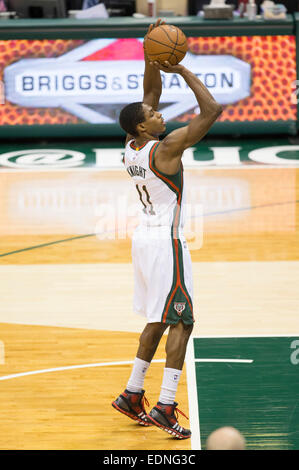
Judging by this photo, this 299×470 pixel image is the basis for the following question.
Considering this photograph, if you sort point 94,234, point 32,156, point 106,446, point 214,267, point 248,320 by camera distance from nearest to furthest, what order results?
point 106,446
point 248,320
point 214,267
point 94,234
point 32,156

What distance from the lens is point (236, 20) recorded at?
1177 centimetres

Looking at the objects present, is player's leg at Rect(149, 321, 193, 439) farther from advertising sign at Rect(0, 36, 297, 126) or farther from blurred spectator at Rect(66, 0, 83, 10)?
blurred spectator at Rect(66, 0, 83, 10)

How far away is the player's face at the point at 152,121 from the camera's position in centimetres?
468

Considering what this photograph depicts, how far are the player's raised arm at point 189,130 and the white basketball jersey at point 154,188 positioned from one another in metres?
0.06

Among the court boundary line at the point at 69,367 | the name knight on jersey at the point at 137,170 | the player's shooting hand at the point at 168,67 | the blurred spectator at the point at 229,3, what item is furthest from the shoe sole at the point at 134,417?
the blurred spectator at the point at 229,3

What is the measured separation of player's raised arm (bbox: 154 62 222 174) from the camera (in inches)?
175

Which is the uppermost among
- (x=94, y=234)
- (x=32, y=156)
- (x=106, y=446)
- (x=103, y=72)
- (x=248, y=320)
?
(x=103, y=72)

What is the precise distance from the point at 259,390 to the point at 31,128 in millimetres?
7616

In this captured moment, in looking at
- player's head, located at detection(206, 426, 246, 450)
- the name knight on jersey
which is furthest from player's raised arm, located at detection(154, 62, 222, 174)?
player's head, located at detection(206, 426, 246, 450)

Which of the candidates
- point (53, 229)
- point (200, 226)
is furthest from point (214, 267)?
point (53, 229)

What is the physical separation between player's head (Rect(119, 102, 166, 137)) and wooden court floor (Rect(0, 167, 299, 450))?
162 centimetres

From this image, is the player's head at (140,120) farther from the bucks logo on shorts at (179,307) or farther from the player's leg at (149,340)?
the player's leg at (149,340)

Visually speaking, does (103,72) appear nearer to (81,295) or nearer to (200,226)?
(200,226)

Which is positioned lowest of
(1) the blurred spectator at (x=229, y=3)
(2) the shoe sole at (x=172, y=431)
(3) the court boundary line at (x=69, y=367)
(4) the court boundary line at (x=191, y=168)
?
(2) the shoe sole at (x=172, y=431)
